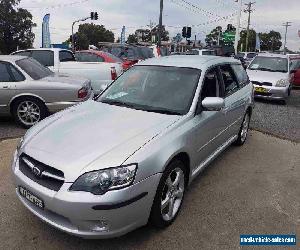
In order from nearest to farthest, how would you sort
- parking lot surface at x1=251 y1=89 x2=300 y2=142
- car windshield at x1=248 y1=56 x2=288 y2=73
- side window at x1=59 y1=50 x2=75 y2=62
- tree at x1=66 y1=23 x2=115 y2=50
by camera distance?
parking lot surface at x1=251 y1=89 x2=300 y2=142
side window at x1=59 y1=50 x2=75 y2=62
car windshield at x1=248 y1=56 x2=288 y2=73
tree at x1=66 y1=23 x2=115 y2=50

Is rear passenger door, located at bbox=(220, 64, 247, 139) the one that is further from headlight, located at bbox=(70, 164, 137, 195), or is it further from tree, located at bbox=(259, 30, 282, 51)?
tree, located at bbox=(259, 30, 282, 51)

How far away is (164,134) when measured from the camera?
3.35m

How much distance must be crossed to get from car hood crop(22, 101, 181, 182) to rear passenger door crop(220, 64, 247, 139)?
5.09 feet

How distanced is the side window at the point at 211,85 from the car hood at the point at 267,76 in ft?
23.6

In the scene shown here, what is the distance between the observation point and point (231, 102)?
5109 millimetres

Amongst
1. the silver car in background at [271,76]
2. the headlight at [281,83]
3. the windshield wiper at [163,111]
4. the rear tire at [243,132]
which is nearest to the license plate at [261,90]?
the silver car in background at [271,76]

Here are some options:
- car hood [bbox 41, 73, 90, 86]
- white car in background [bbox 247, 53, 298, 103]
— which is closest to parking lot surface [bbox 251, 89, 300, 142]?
white car in background [bbox 247, 53, 298, 103]

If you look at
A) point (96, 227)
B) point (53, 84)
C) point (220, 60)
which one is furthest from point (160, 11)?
point (96, 227)

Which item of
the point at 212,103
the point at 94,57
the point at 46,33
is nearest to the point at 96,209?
the point at 212,103

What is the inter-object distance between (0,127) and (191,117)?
187 inches

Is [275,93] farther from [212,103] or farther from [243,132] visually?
[212,103]

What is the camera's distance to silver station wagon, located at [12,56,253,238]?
2824mm

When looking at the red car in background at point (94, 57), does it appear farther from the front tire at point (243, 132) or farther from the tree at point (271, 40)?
the tree at point (271, 40)

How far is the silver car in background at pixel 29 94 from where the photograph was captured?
6824mm
